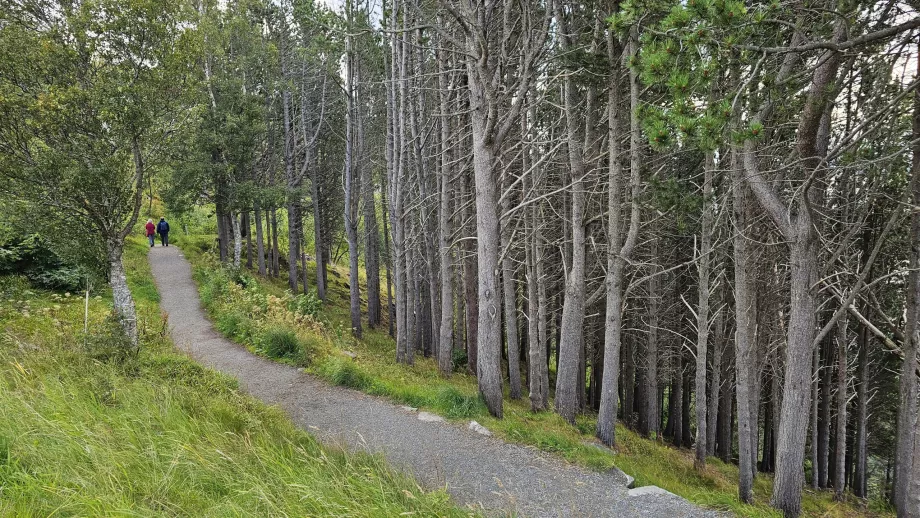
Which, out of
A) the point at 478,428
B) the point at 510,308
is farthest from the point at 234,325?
the point at 478,428

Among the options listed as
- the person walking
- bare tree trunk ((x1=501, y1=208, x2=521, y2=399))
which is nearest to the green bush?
bare tree trunk ((x1=501, y1=208, x2=521, y2=399))

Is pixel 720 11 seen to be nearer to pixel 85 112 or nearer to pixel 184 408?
pixel 184 408

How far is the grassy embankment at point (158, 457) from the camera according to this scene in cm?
303

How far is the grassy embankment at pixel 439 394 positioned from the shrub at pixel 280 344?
0.02m

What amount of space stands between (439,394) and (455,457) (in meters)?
1.91

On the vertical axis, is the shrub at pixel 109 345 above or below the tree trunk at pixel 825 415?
above

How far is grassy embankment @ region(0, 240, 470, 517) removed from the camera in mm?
3029

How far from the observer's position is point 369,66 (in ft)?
46.9

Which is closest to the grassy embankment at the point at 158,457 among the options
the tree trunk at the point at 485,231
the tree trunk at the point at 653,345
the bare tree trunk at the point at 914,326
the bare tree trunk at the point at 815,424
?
the tree trunk at the point at 485,231

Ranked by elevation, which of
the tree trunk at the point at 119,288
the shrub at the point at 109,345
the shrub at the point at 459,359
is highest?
the tree trunk at the point at 119,288

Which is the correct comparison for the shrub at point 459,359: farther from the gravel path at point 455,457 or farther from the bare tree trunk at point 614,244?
the bare tree trunk at point 614,244

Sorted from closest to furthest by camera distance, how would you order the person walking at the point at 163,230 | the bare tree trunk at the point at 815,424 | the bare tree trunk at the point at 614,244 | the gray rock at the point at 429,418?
1. the gray rock at the point at 429,418
2. the bare tree trunk at the point at 614,244
3. the bare tree trunk at the point at 815,424
4. the person walking at the point at 163,230

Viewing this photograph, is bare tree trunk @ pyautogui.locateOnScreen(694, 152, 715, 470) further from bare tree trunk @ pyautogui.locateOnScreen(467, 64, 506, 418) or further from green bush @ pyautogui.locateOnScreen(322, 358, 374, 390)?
green bush @ pyautogui.locateOnScreen(322, 358, 374, 390)

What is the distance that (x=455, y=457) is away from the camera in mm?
5062
